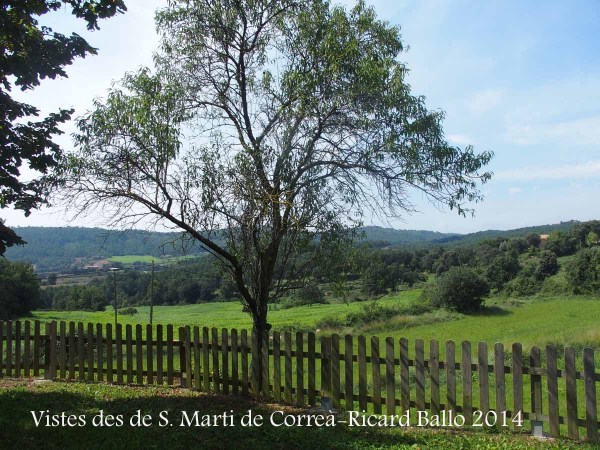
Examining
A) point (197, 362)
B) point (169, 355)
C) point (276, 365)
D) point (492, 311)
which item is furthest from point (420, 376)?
point (492, 311)

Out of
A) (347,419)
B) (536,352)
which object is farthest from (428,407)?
(536,352)

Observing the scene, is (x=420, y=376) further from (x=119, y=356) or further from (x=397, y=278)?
(x=397, y=278)

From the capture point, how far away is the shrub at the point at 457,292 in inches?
1540

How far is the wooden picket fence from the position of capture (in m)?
6.77

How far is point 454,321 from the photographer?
36.0 meters

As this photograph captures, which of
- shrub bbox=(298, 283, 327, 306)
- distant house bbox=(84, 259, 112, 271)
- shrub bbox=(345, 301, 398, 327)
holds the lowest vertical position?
shrub bbox=(345, 301, 398, 327)

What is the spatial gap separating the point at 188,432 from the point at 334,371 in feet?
8.02

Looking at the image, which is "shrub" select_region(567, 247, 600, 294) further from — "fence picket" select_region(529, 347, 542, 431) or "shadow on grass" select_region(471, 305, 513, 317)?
"fence picket" select_region(529, 347, 542, 431)

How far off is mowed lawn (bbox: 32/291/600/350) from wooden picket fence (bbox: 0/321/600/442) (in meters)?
15.0

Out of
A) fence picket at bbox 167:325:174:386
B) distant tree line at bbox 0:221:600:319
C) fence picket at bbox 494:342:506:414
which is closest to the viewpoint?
fence picket at bbox 494:342:506:414

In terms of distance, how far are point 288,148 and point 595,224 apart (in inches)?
2683

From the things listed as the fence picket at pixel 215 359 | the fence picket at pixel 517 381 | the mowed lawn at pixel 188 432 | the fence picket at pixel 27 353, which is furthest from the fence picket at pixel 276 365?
the fence picket at pixel 27 353

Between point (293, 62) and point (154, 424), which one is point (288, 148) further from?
point (154, 424)

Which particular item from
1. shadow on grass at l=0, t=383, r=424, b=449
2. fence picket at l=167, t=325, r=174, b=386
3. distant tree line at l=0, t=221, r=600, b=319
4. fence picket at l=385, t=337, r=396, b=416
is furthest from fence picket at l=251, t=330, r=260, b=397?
fence picket at l=385, t=337, r=396, b=416
